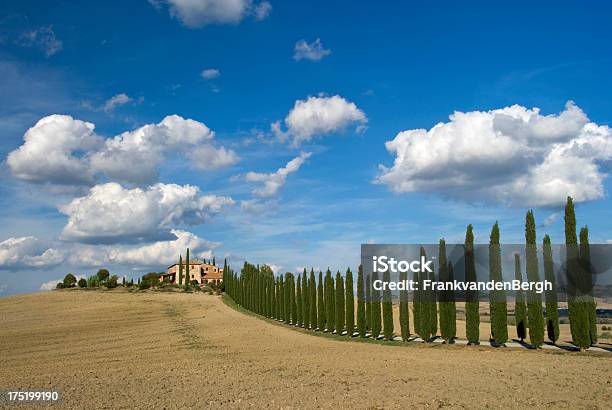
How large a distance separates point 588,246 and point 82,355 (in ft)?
81.8

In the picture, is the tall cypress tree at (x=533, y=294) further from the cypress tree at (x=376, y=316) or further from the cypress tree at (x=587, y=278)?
the cypress tree at (x=376, y=316)

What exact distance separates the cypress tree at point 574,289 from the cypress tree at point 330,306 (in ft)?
54.3

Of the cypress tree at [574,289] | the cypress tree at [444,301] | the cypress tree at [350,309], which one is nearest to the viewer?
the cypress tree at [574,289]

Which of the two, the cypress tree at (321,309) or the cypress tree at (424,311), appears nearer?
the cypress tree at (424,311)

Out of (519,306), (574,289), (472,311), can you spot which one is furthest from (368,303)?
(574,289)

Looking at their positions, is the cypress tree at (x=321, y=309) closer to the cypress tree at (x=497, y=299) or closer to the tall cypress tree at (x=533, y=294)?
the cypress tree at (x=497, y=299)

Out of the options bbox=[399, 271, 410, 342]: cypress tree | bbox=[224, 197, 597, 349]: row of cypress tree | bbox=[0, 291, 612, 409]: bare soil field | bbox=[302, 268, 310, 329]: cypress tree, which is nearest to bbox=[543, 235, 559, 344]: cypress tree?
bbox=[224, 197, 597, 349]: row of cypress tree

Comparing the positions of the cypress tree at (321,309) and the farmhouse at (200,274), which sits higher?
the farmhouse at (200,274)

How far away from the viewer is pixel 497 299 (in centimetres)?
2636

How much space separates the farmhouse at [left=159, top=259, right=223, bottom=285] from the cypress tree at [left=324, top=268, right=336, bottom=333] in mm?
73344

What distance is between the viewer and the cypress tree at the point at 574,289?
23062 millimetres

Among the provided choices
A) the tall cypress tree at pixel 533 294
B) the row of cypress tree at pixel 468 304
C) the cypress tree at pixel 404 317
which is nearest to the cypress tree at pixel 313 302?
the row of cypress tree at pixel 468 304

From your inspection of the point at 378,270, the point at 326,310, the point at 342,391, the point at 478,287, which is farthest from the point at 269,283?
the point at 342,391

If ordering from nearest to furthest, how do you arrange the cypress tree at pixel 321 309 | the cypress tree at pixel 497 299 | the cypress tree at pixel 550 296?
the cypress tree at pixel 550 296
the cypress tree at pixel 497 299
the cypress tree at pixel 321 309
